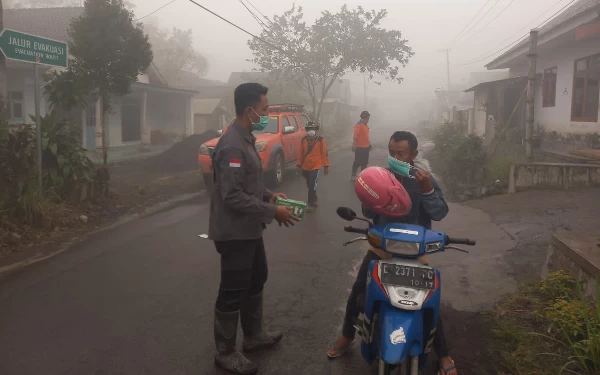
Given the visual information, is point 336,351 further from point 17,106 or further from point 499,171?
point 17,106

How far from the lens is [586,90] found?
1242cm

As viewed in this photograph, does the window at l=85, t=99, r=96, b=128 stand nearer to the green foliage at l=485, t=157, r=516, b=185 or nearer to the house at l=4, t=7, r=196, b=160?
the house at l=4, t=7, r=196, b=160

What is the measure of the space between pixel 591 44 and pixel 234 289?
12.3 m

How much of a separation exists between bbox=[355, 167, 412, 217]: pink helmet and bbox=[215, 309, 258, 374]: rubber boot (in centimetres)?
127

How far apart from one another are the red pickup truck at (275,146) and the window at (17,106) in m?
8.27

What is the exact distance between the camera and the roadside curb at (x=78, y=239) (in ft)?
19.2

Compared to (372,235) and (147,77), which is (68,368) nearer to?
(372,235)

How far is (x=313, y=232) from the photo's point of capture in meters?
7.54

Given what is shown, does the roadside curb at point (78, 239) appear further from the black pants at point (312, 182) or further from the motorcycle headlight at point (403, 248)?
the motorcycle headlight at point (403, 248)

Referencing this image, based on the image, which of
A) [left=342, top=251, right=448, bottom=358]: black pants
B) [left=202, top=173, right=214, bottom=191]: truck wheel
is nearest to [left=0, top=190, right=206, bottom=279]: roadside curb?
[left=202, top=173, right=214, bottom=191]: truck wheel

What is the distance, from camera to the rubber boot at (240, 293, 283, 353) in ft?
11.9

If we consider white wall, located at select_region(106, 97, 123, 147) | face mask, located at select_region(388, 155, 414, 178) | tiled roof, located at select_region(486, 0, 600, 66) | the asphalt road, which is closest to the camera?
face mask, located at select_region(388, 155, 414, 178)

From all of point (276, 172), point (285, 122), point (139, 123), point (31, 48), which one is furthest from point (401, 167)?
point (139, 123)

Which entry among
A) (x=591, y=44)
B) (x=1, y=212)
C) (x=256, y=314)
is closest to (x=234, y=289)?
(x=256, y=314)
